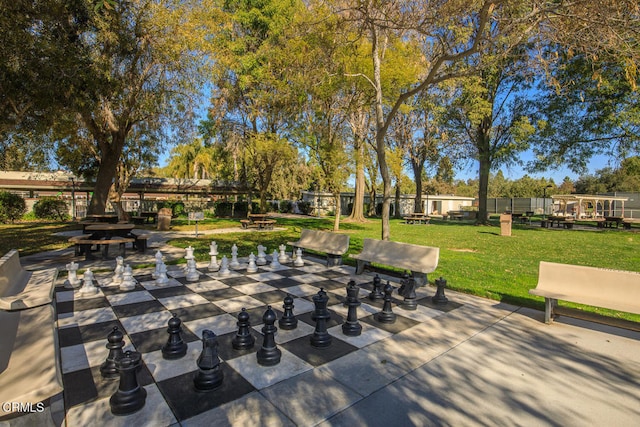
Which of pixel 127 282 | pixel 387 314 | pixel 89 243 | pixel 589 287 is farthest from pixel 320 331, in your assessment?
pixel 89 243

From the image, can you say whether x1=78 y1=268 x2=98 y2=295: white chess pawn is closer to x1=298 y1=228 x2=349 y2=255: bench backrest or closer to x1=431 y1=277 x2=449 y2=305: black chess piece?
x1=298 y1=228 x2=349 y2=255: bench backrest

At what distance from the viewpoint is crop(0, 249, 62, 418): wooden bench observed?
1.95 metres

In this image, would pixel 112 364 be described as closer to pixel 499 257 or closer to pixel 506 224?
pixel 499 257

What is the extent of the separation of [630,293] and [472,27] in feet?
18.2

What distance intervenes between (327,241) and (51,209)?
71.5 feet

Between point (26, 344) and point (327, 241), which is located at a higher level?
point (327, 241)

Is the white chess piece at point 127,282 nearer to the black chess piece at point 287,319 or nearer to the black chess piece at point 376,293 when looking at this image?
the black chess piece at point 287,319

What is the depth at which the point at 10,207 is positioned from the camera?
62.0ft

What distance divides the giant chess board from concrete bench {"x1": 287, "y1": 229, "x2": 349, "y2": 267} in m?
0.74

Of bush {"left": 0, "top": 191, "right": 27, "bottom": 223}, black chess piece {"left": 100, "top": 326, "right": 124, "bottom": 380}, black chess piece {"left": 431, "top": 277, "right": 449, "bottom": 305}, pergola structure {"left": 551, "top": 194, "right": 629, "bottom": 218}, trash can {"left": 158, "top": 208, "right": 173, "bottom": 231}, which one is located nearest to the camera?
black chess piece {"left": 100, "top": 326, "right": 124, "bottom": 380}

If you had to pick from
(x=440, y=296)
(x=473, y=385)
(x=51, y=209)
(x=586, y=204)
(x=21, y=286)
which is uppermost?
(x=586, y=204)

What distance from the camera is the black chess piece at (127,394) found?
254 cm

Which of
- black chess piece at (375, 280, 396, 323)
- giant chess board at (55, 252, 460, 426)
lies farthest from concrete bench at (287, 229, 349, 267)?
black chess piece at (375, 280, 396, 323)

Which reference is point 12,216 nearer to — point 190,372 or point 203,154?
point 190,372
